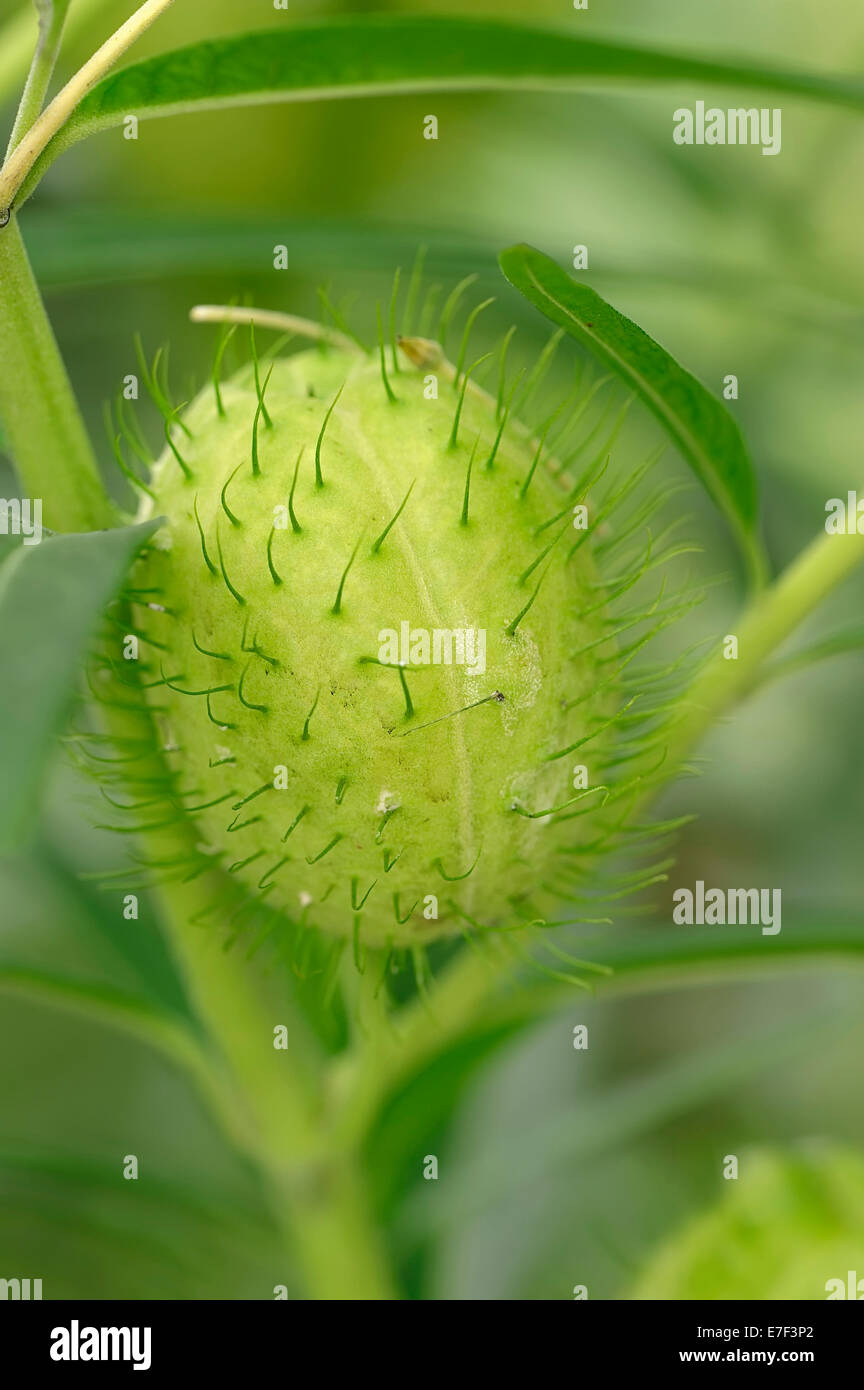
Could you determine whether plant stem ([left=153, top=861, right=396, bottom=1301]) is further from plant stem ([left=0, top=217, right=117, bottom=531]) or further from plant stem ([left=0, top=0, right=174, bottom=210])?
plant stem ([left=0, top=0, right=174, bottom=210])

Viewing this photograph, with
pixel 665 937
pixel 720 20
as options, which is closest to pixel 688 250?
pixel 720 20

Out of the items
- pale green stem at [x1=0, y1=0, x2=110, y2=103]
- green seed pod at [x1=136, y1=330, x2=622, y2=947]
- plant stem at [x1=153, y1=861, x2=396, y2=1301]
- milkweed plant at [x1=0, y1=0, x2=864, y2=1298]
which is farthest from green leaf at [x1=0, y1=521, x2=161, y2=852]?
pale green stem at [x1=0, y1=0, x2=110, y2=103]

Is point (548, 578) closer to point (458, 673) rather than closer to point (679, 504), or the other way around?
point (458, 673)

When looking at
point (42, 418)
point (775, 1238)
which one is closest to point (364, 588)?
point (42, 418)

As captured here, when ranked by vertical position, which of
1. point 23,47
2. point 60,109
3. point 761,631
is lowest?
point 761,631

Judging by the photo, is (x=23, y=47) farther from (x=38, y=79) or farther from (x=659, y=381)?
(x=659, y=381)
